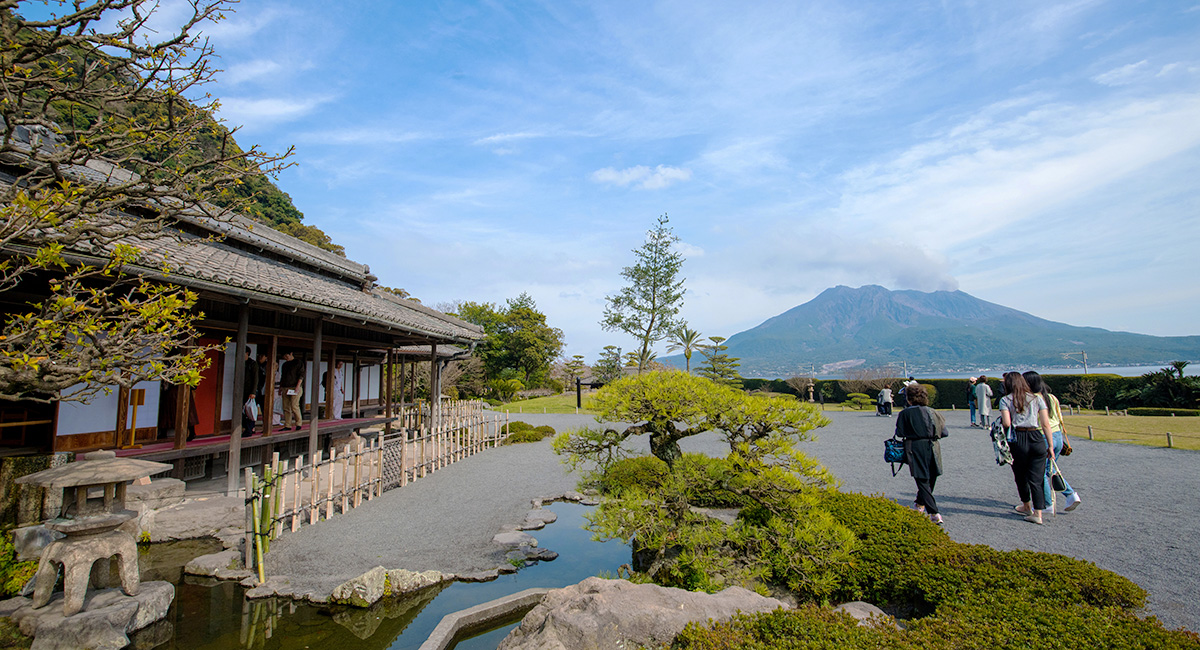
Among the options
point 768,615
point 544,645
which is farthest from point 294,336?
point 768,615

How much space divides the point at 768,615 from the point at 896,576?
5.89 feet

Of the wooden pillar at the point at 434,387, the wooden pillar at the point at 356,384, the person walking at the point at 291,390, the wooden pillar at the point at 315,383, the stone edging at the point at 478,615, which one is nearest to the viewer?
the stone edging at the point at 478,615

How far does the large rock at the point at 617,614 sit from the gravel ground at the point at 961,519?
248 cm

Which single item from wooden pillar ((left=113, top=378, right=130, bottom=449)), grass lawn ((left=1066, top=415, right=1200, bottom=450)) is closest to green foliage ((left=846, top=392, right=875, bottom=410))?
grass lawn ((left=1066, top=415, right=1200, bottom=450))

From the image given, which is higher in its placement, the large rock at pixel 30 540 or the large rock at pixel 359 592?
the large rock at pixel 30 540

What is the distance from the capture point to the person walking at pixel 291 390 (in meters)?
10.7

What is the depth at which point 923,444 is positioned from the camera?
239 inches

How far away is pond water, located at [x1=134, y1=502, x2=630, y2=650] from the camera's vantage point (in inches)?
168

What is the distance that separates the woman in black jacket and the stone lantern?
25.9 ft

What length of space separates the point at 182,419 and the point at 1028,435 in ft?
37.5

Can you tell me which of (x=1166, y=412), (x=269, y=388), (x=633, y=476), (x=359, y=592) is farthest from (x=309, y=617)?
(x=1166, y=412)

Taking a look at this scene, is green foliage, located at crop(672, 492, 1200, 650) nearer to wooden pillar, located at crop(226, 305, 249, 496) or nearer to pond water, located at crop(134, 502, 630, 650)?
pond water, located at crop(134, 502, 630, 650)

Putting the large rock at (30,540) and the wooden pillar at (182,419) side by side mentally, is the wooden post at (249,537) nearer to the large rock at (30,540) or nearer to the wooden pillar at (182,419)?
the large rock at (30,540)

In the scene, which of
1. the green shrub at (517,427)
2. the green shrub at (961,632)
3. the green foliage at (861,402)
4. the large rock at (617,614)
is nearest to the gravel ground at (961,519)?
the green shrub at (961,632)
